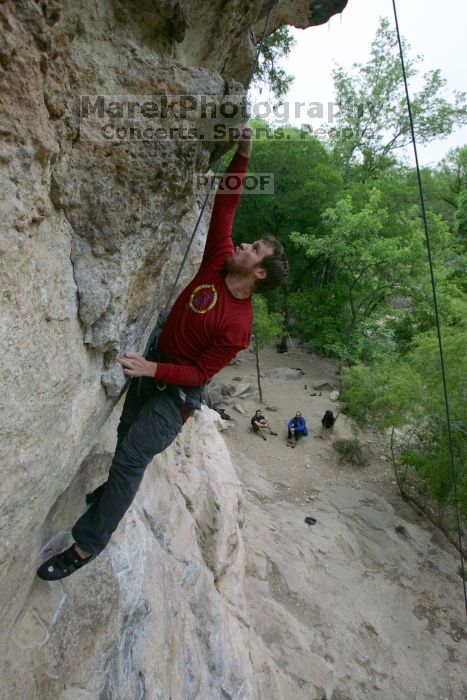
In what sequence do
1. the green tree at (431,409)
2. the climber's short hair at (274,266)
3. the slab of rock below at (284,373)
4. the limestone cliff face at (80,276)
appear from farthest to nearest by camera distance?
the slab of rock below at (284,373) < the green tree at (431,409) < the climber's short hair at (274,266) < the limestone cliff face at (80,276)

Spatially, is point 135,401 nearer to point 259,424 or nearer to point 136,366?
point 136,366


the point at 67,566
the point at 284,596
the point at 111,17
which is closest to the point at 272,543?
the point at 284,596

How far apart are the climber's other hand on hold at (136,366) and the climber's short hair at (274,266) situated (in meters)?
0.96

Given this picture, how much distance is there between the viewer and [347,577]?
827cm

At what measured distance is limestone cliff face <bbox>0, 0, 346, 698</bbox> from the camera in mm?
1750

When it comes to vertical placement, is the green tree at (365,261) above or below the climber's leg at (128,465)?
above

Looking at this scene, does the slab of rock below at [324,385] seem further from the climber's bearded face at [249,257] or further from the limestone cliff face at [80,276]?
the climber's bearded face at [249,257]

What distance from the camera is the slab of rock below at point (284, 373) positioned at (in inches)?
695

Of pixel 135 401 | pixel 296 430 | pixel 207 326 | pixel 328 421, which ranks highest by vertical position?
pixel 207 326

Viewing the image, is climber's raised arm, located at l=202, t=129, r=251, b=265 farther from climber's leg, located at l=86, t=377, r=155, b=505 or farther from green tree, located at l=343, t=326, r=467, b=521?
green tree, located at l=343, t=326, r=467, b=521

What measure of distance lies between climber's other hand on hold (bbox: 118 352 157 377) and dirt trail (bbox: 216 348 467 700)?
4.68 metres

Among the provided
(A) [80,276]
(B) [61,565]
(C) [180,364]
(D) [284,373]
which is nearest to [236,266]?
(C) [180,364]

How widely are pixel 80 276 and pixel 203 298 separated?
0.94 metres

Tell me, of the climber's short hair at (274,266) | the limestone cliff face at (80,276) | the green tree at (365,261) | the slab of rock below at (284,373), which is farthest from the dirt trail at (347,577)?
the climber's short hair at (274,266)
